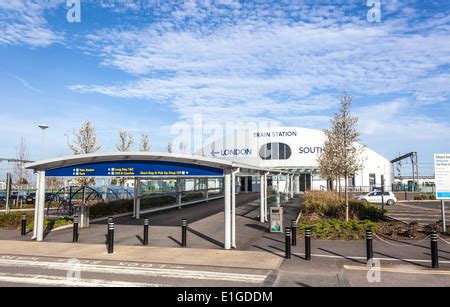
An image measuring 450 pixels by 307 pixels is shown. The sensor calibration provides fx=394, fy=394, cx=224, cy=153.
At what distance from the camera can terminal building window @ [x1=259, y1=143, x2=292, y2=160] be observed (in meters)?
54.0

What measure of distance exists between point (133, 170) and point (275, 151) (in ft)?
135

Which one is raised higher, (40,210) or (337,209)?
(40,210)

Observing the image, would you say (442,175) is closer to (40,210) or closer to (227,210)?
(227,210)

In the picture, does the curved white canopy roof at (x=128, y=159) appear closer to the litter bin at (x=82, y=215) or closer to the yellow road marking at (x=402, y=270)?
the litter bin at (x=82, y=215)

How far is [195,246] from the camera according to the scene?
12.9m

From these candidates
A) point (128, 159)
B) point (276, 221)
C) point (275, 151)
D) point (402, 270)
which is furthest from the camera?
point (275, 151)

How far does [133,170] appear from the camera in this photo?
14844 mm

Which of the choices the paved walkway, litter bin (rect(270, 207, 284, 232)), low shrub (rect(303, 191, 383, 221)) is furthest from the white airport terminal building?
the paved walkway

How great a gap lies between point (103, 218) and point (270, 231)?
30.9 feet

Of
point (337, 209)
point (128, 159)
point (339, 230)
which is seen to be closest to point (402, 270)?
point (339, 230)

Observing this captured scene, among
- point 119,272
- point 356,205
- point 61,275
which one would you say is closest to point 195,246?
point 119,272

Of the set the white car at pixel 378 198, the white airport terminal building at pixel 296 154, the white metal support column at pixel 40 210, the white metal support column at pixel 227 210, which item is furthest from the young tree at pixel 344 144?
the white airport terminal building at pixel 296 154

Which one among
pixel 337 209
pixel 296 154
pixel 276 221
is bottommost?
pixel 276 221
